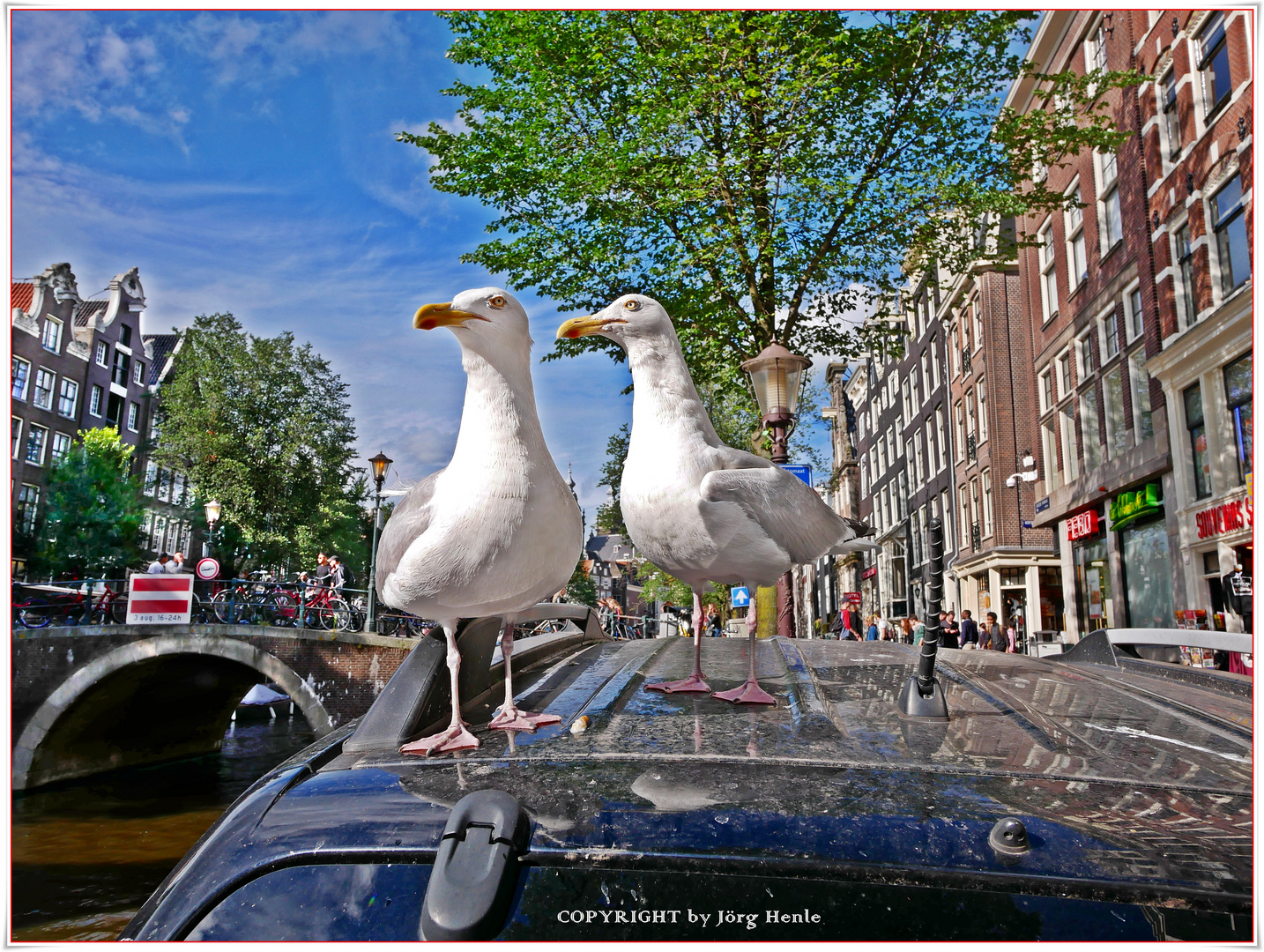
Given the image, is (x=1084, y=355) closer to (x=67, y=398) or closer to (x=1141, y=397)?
(x=1141, y=397)

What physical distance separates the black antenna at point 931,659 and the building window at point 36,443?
3709cm

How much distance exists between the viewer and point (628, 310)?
2.04 metres

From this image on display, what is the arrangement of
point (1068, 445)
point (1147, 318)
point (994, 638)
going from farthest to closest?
point (1068, 445) < point (994, 638) < point (1147, 318)

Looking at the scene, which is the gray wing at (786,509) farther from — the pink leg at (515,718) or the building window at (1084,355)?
the building window at (1084,355)

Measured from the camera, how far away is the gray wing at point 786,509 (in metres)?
1.98

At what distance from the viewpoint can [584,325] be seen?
6.31 ft

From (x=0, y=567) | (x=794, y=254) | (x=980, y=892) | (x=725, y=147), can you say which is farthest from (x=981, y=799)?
(x=794, y=254)

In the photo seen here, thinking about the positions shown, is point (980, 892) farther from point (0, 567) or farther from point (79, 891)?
point (79, 891)

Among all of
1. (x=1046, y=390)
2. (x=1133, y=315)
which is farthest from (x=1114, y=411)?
(x=1046, y=390)

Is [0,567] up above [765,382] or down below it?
below

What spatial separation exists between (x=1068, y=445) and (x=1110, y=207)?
698 cm

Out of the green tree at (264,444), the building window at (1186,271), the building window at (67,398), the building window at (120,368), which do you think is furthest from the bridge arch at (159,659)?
the building window at (120,368)

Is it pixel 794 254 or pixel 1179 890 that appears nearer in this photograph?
pixel 1179 890

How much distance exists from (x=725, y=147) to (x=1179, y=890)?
366 inches
